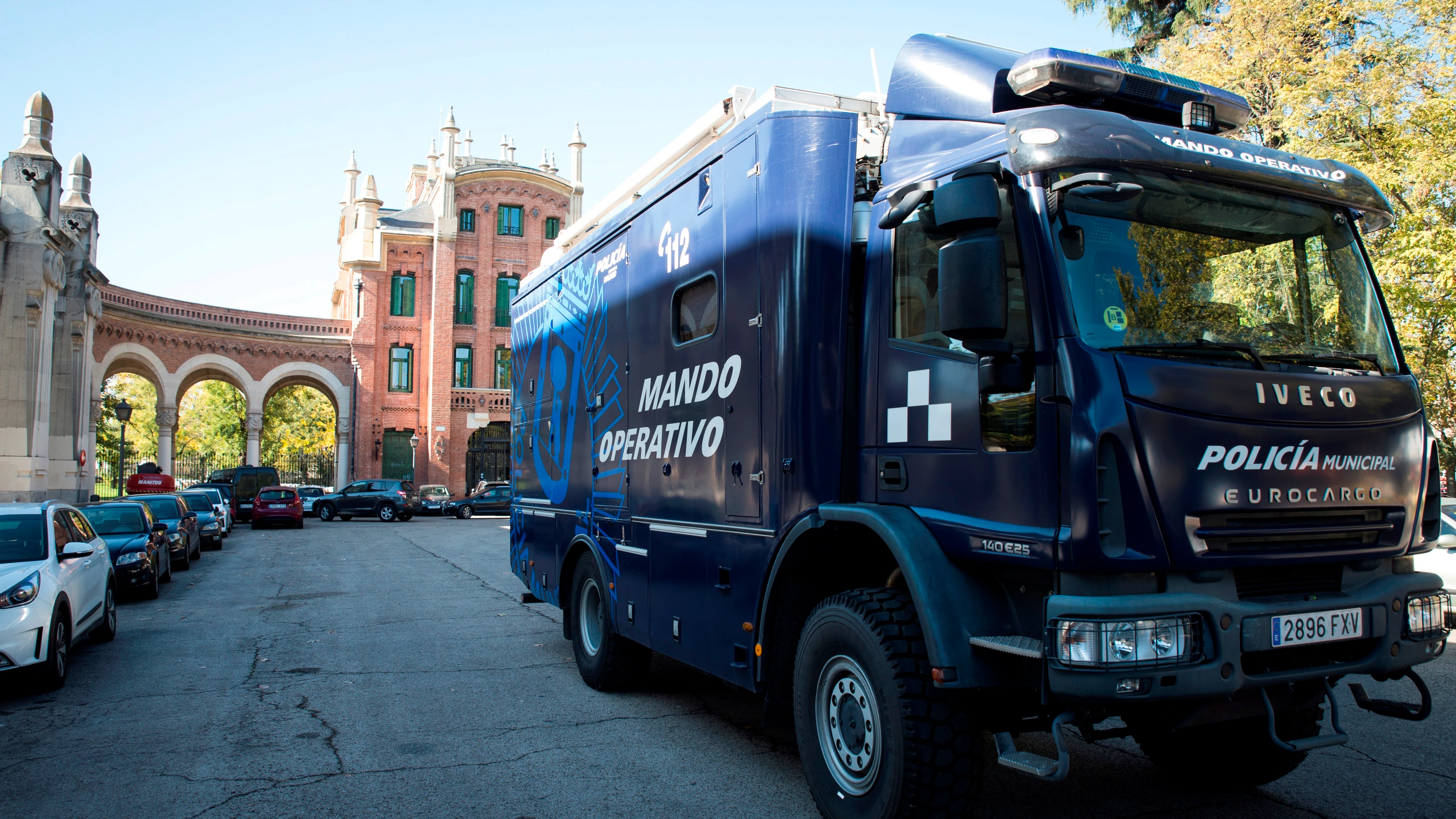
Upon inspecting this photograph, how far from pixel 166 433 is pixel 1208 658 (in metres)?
42.8

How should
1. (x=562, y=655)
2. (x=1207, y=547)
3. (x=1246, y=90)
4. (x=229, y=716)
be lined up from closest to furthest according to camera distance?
(x=1207, y=547) → (x=229, y=716) → (x=562, y=655) → (x=1246, y=90)

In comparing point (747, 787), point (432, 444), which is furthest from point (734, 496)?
point (432, 444)

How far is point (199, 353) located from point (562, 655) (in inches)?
1500

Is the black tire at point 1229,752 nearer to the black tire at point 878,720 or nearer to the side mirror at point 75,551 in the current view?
the black tire at point 878,720

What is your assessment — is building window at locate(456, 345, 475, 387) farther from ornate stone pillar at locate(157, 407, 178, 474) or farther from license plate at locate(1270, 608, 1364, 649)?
license plate at locate(1270, 608, 1364, 649)

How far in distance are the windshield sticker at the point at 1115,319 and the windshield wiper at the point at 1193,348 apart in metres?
0.08

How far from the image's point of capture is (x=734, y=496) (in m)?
5.10

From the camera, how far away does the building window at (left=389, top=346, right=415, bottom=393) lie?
44125mm

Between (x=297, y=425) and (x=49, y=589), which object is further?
(x=297, y=425)

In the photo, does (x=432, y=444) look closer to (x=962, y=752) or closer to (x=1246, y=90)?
(x=1246, y=90)

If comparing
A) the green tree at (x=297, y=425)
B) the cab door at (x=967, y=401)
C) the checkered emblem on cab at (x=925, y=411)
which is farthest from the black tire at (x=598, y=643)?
the green tree at (x=297, y=425)

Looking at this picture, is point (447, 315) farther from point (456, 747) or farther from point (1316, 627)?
point (1316, 627)

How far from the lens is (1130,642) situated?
326 centimetres

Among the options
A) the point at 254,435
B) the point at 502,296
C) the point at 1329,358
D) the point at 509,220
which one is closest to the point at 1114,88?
the point at 1329,358
